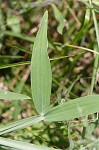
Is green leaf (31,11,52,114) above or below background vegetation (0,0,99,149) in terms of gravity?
below

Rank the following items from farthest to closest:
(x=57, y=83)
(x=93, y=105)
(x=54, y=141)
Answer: (x=57, y=83) → (x=54, y=141) → (x=93, y=105)

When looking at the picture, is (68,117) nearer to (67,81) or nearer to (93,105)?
(93,105)

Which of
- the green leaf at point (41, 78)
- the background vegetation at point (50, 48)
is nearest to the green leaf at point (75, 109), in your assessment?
the green leaf at point (41, 78)

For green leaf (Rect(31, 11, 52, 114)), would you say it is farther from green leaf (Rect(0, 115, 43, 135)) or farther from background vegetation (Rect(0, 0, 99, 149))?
background vegetation (Rect(0, 0, 99, 149))

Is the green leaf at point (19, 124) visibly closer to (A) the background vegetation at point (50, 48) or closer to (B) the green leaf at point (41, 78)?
(B) the green leaf at point (41, 78)

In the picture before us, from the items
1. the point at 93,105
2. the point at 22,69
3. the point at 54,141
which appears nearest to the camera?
the point at 93,105

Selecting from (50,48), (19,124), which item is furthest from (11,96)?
(50,48)

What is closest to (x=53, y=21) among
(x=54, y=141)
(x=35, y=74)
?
(x=54, y=141)

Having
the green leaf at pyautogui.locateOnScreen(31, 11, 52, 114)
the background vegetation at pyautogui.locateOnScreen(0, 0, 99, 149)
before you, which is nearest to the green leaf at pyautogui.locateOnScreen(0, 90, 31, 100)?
the green leaf at pyautogui.locateOnScreen(31, 11, 52, 114)

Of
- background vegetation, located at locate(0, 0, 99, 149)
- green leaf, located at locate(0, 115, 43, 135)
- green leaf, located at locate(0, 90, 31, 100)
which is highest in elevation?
background vegetation, located at locate(0, 0, 99, 149)
